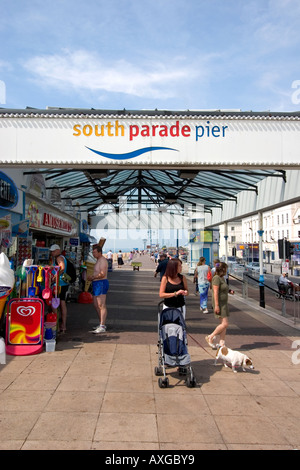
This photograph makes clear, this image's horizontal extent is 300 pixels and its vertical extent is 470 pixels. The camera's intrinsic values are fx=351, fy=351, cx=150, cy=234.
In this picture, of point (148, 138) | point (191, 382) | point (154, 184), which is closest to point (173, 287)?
point (191, 382)

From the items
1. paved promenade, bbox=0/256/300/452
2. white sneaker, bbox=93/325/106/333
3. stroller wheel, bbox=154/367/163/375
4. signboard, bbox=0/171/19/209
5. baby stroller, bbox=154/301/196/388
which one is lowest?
paved promenade, bbox=0/256/300/452

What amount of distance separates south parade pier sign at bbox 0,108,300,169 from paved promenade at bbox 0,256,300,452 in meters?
3.41

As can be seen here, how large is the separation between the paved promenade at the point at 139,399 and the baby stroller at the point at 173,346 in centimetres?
16

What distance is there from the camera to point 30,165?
6.34 m

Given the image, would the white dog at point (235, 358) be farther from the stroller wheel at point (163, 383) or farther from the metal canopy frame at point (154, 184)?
the metal canopy frame at point (154, 184)

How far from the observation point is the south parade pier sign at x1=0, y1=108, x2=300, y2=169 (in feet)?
20.8

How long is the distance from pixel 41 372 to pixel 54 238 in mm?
11115

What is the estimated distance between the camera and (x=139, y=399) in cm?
422

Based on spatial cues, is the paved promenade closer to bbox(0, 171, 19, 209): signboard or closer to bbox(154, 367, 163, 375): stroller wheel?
bbox(154, 367, 163, 375): stroller wheel

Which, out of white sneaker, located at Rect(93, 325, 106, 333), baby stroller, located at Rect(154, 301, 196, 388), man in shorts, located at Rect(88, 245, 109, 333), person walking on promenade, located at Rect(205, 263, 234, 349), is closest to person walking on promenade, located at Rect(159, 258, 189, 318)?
baby stroller, located at Rect(154, 301, 196, 388)

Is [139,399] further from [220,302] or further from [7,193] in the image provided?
[7,193]
